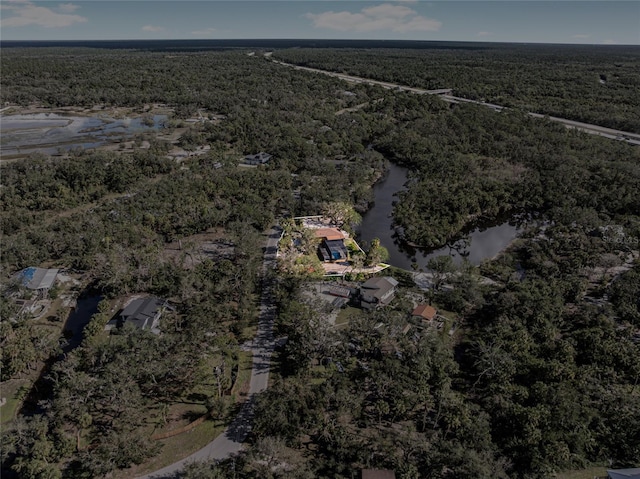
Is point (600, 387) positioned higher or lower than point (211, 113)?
lower

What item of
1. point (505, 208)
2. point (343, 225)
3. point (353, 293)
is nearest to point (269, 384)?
point (353, 293)

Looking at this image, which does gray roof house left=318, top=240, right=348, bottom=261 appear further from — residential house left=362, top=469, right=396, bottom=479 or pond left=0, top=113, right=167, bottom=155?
pond left=0, top=113, right=167, bottom=155

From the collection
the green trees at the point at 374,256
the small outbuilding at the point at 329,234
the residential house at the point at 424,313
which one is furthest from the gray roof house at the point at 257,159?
the residential house at the point at 424,313

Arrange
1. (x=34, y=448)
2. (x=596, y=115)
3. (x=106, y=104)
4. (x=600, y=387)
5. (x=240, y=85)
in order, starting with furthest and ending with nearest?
(x=240, y=85), (x=106, y=104), (x=596, y=115), (x=600, y=387), (x=34, y=448)

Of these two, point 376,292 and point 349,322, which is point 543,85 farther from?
point 349,322

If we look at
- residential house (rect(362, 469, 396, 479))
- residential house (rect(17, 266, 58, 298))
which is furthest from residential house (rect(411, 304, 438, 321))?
residential house (rect(17, 266, 58, 298))

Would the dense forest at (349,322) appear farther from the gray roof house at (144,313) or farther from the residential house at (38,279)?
the residential house at (38,279)

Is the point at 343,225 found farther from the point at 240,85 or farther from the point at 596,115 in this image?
the point at 240,85
